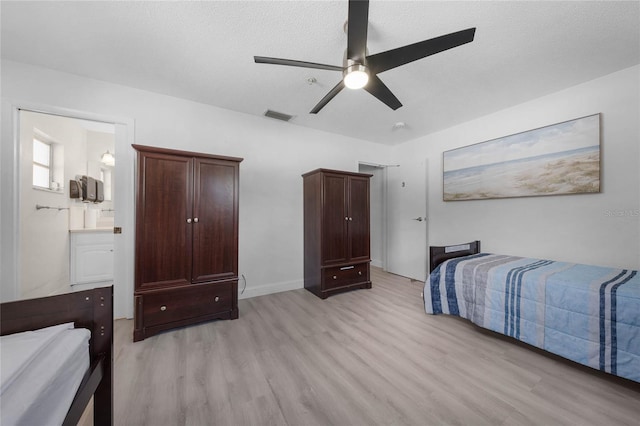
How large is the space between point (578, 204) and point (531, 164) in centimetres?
61

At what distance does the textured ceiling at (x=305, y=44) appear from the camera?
158 cm

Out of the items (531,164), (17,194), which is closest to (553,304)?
(531,164)

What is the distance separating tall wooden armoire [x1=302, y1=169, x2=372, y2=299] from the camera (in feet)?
10.2

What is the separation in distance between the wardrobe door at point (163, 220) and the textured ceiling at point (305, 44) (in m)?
0.91

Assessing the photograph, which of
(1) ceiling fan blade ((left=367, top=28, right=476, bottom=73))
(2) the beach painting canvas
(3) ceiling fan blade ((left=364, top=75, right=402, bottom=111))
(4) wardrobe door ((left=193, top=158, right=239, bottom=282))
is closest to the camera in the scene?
(1) ceiling fan blade ((left=367, top=28, right=476, bottom=73))

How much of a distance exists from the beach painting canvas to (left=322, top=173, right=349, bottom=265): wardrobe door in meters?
1.66

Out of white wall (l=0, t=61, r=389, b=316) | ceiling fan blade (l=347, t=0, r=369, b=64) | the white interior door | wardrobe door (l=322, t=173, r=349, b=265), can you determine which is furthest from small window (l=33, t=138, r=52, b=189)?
the white interior door

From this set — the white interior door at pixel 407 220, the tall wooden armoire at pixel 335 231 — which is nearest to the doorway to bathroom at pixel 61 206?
the tall wooden armoire at pixel 335 231

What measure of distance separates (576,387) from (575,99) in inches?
107

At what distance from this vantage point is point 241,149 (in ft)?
10.2

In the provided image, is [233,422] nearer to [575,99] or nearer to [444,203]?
[444,203]

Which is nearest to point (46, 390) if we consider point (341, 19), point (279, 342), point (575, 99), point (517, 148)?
point (279, 342)

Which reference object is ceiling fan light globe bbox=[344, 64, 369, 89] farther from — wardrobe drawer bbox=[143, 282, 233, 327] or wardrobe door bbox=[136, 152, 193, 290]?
wardrobe drawer bbox=[143, 282, 233, 327]

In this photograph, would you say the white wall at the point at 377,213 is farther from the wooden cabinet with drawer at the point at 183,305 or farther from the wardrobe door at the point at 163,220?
the wardrobe door at the point at 163,220
